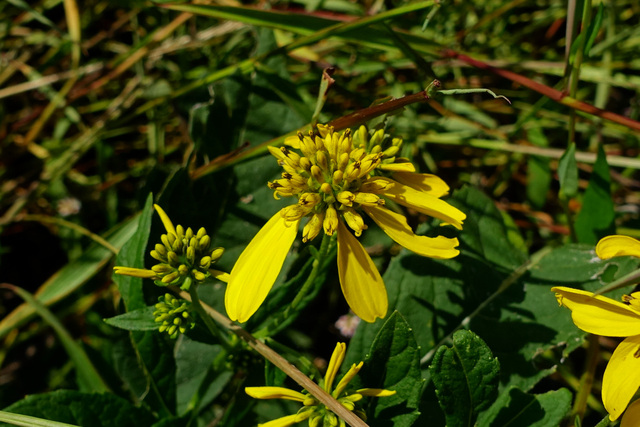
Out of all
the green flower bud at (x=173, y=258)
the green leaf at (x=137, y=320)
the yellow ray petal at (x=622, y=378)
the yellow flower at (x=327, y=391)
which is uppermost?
the green flower bud at (x=173, y=258)

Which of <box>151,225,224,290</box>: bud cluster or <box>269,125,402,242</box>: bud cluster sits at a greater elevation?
<box>269,125,402,242</box>: bud cluster

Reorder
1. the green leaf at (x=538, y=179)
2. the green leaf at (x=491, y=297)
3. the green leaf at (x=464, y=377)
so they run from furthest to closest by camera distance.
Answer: the green leaf at (x=538, y=179), the green leaf at (x=491, y=297), the green leaf at (x=464, y=377)

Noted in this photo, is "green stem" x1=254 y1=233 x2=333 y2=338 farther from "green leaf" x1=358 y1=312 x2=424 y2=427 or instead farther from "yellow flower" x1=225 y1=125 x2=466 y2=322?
"green leaf" x1=358 y1=312 x2=424 y2=427

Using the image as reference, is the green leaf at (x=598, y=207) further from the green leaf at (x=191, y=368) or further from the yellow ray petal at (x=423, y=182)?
the green leaf at (x=191, y=368)

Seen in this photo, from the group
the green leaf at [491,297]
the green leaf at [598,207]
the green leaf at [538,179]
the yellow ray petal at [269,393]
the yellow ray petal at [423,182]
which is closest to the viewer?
the yellow ray petal at [269,393]

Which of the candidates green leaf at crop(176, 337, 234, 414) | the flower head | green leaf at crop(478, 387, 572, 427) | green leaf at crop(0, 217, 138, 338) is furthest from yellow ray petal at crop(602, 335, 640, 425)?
green leaf at crop(0, 217, 138, 338)

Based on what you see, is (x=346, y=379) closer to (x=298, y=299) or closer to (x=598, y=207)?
(x=298, y=299)

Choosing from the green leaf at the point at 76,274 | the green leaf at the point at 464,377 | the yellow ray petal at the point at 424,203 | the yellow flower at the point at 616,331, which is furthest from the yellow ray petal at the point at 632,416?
the green leaf at the point at 76,274

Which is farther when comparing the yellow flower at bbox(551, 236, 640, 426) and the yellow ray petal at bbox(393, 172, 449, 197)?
the yellow ray petal at bbox(393, 172, 449, 197)
